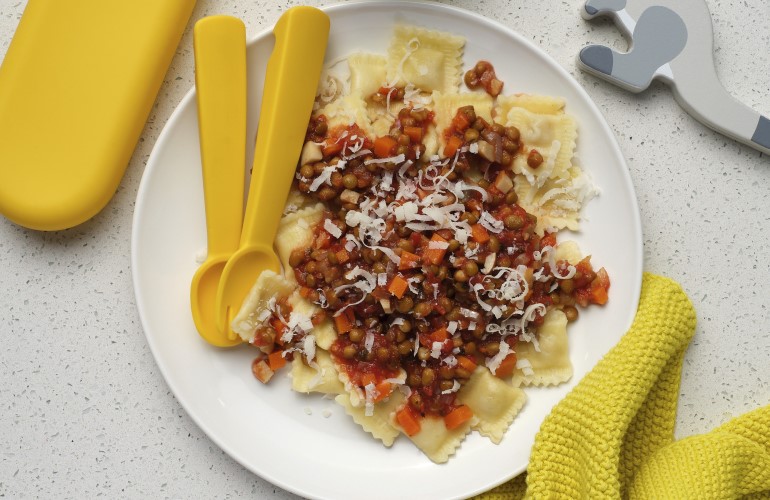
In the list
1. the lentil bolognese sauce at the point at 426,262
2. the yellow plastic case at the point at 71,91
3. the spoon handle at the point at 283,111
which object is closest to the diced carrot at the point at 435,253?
the lentil bolognese sauce at the point at 426,262

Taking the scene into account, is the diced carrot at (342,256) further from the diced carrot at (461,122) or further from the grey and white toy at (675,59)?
the grey and white toy at (675,59)

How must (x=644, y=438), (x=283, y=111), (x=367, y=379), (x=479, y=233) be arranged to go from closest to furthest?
(x=283, y=111) → (x=479, y=233) → (x=367, y=379) → (x=644, y=438)

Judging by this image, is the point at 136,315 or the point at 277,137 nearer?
the point at 277,137

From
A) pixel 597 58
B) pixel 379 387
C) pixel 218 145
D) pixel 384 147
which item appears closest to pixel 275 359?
pixel 379 387

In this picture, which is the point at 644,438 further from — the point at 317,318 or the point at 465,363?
the point at 317,318

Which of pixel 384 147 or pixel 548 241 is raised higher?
pixel 384 147

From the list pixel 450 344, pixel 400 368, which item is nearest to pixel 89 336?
pixel 400 368
